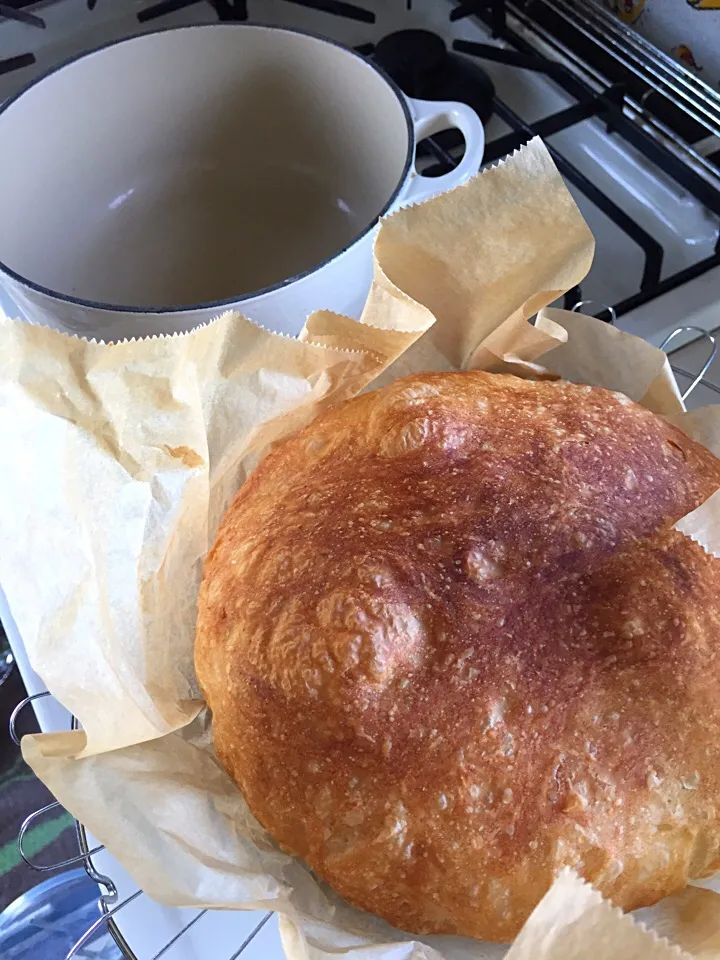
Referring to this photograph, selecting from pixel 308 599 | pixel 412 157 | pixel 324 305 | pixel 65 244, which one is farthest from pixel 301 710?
pixel 65 244

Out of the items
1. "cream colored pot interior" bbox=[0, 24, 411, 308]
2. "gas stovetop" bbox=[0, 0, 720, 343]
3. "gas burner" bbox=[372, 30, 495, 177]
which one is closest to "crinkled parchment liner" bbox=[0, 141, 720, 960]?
"cream colored pot interior" bbox=[0, 24, 411, 308]

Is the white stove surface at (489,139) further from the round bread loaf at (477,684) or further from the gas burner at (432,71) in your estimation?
the round bread loaf at (477,684)

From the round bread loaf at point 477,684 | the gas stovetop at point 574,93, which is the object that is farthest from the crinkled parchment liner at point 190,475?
the gas stovetop at point 574,93

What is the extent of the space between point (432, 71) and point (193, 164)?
1.11ft

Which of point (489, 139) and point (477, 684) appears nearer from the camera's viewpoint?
point (477, 684)

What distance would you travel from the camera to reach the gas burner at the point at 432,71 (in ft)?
3.43

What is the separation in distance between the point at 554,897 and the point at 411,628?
0.14 m

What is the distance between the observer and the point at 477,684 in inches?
18.3

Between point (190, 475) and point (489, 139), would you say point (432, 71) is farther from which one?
point (190, 475)

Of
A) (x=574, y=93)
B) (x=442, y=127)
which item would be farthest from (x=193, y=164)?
(x=574, y=93)

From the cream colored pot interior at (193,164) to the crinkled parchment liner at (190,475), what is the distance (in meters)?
0.17

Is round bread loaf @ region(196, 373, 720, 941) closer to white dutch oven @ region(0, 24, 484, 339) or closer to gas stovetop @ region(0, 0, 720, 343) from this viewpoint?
white dutch oven @ region(0, 24, 484, 339)

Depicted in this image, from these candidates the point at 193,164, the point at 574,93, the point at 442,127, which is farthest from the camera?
the point at 574,93

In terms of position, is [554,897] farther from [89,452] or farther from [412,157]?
[412,157]
